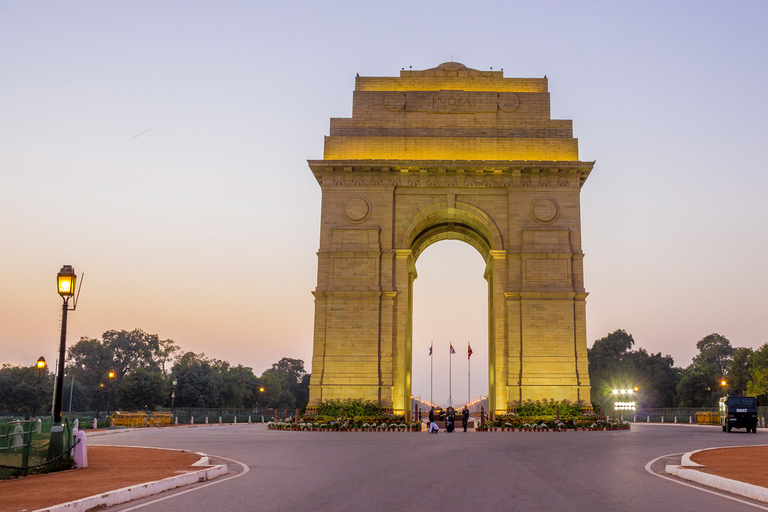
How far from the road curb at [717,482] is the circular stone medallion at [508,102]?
31.1 meters

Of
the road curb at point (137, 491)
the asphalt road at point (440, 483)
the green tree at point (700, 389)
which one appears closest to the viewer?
the road curb at point (137, 491)

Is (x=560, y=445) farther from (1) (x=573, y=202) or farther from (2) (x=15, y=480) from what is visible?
(1) (x=573, y=202)

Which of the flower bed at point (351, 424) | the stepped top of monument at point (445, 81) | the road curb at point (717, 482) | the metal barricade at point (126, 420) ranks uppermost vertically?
the stepped top of monument at point (445, 81)

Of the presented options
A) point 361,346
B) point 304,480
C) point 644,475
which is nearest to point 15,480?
point 304,480

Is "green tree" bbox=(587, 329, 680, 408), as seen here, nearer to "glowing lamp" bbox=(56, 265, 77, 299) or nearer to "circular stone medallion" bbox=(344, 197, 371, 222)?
"circular stone medallion" bbox=(344, 197, 371, 222)

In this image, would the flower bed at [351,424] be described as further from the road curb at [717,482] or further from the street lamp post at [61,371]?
the road curb at [717,482]

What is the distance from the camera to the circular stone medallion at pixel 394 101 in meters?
43.9

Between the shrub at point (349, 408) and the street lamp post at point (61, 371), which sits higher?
the street lamp post at point (61, 371)

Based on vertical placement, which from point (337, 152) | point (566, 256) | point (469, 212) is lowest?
point (566, 256)

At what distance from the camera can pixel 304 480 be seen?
13.1 m

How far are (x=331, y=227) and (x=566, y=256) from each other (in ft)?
44.9

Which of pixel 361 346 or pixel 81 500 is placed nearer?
pixel 81 500

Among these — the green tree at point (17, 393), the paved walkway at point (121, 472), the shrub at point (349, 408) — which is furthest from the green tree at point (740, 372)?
the green tree at point (17, 393)

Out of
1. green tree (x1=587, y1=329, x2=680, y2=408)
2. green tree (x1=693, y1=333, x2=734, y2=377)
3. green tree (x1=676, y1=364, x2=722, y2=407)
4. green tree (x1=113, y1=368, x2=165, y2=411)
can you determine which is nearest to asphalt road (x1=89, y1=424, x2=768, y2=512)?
green tree (x1=113, y1=368, x2=165, y2=411)
